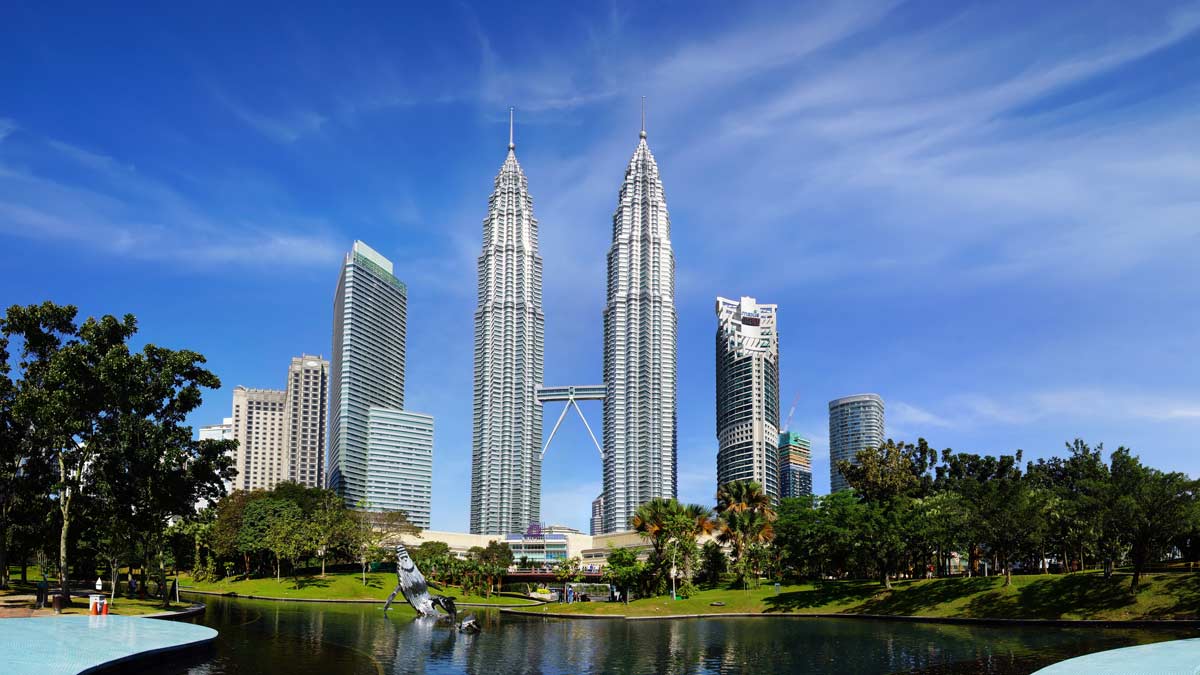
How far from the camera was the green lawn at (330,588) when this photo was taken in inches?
4739

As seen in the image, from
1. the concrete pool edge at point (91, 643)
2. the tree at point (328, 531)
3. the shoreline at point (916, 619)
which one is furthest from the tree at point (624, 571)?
the concrete pool edge at point (91, 643)

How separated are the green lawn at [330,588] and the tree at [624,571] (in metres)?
19.3

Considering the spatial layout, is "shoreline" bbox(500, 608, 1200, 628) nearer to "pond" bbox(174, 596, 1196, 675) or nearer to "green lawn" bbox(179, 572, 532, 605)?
"pond" bbox(174, 596, 1196, 675)

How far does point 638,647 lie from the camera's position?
5784 cm

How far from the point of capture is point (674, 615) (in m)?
88.6

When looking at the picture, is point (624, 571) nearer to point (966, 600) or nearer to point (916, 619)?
point (916, 619)

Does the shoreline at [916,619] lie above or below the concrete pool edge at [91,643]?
below

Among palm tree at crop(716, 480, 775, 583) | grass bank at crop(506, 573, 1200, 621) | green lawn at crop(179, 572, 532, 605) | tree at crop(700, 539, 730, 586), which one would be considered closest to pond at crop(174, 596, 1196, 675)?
grass bank at crop(506, 573, 1200, 621)

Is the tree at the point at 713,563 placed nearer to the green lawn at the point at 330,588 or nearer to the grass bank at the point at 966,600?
the grass bank at the point at 966,600

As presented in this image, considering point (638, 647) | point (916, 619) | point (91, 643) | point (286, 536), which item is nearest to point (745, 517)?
point (916, 619)

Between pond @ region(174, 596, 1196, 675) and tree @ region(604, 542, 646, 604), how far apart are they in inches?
1040

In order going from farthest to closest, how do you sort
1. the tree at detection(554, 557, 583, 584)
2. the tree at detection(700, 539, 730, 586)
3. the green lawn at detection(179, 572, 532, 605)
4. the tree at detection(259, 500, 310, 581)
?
the tree at detection(554, 557, 583, 584) < the tree at detection(259, 500, 310, 581) < the green lawn at detection(179, 572, 532, 605) < the tree at detection(700, 539, 730, 586)

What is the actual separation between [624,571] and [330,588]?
45.0 metres

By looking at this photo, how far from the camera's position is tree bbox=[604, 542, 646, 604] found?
10662cm
